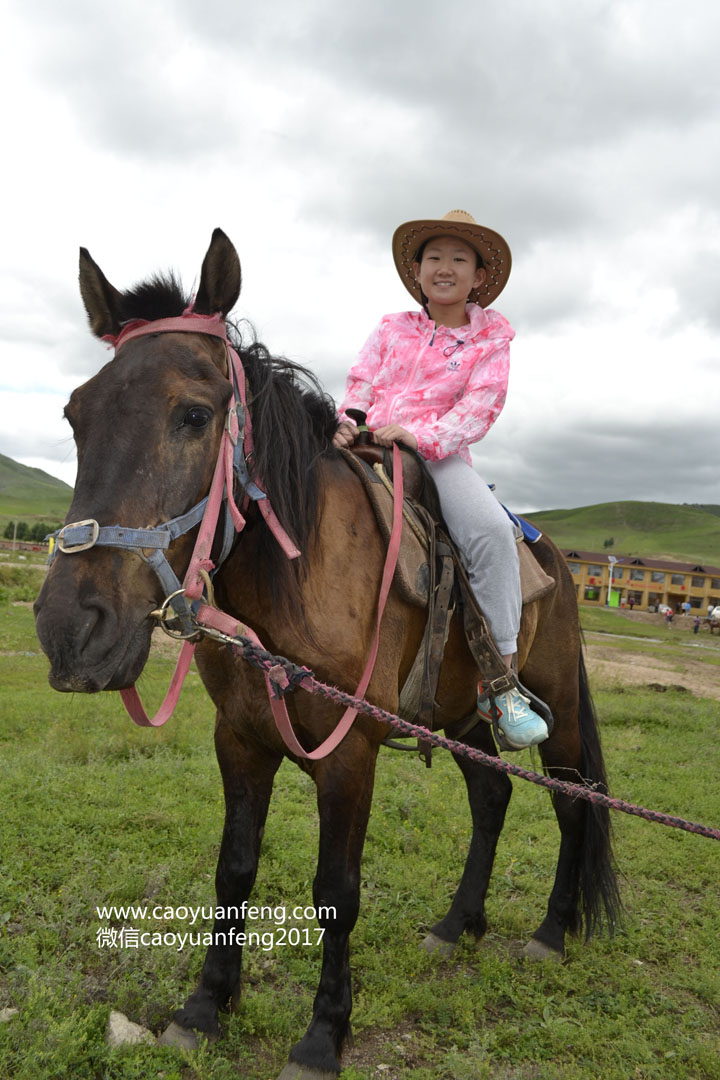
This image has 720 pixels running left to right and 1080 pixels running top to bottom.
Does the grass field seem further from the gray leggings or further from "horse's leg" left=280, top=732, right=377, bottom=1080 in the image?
the gray leggings

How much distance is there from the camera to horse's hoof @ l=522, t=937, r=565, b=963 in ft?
12.6

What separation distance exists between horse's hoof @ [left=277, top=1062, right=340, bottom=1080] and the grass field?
0.14 metres

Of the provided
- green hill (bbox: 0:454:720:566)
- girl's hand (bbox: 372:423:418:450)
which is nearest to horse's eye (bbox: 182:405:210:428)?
girl's hand (bbox: 372:423:418:450)

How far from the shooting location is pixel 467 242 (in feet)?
11.6

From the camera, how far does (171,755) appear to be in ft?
21.6

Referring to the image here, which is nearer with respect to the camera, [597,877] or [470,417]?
[470,417]

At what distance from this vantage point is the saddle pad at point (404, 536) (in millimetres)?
2834

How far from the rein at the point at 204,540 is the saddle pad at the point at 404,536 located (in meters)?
0.19

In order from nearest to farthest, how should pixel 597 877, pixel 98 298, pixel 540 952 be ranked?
pixel 98 298
pixel 540 952
pixel 597 877

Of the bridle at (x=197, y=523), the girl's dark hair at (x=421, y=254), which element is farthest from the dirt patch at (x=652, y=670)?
the bridle at (x=197, y=523)

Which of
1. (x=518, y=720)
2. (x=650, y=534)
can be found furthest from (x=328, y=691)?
(x=650, y=534)

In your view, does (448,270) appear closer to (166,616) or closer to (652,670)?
(166,616)

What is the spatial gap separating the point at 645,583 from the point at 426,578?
76.1 meters

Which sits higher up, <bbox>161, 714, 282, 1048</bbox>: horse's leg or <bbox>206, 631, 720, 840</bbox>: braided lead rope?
<bbox>206, 631, 720, 840</bbox>: braided lead rope
